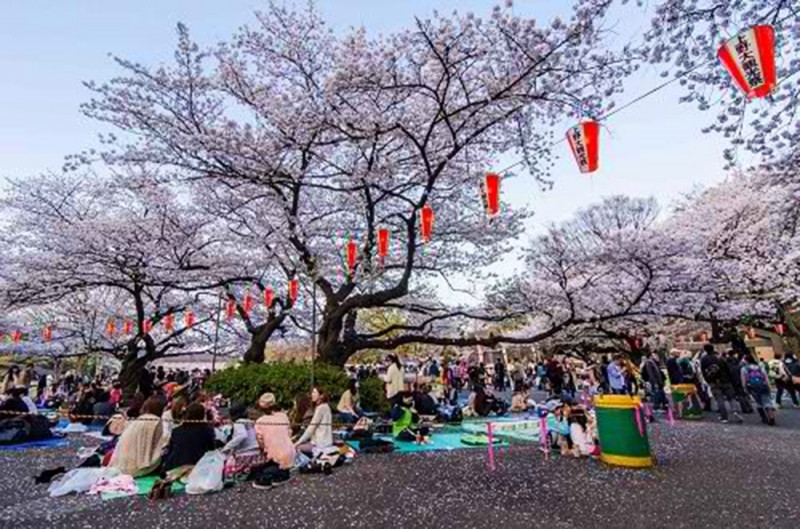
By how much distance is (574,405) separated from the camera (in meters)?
7.09

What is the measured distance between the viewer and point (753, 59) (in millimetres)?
4297

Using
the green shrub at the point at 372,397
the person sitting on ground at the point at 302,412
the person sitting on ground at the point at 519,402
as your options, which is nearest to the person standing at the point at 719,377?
the person sitting on ground at the point at 519,402

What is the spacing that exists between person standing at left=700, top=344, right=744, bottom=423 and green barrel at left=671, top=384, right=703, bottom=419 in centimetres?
57

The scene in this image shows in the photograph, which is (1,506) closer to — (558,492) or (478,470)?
(478,470)

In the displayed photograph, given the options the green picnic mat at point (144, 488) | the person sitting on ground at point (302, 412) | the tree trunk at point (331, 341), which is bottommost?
the green picnic mat at point (144, 488)

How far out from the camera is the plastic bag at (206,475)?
16.2 feet

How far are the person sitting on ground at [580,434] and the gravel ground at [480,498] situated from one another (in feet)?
1.22

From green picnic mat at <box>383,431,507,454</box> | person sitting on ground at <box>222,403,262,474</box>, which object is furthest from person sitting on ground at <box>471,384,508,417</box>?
person sitting on ground at <box>222,403,262,474</box>

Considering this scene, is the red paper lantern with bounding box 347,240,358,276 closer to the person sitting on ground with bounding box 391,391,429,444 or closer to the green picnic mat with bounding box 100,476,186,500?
the person sitting on ground with bounding box 391,391,429,444

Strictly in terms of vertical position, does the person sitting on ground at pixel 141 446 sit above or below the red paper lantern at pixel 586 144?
below

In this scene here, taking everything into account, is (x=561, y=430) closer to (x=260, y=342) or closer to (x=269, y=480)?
(x=269, y=480)

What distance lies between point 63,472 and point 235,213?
8328mm

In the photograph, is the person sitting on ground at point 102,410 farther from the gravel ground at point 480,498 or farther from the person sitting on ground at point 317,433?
the person sitting on ground at point 317,433

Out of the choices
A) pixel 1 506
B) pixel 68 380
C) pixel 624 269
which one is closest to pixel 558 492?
pixel 1 506
